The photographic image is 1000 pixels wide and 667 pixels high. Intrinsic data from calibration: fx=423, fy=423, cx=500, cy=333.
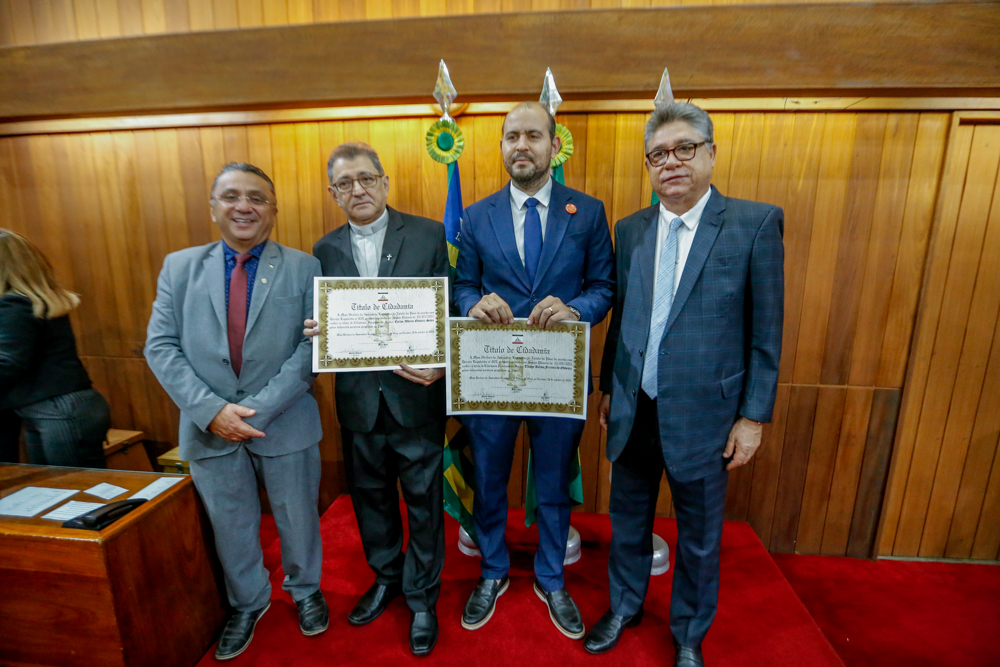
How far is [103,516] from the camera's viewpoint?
1318 mm

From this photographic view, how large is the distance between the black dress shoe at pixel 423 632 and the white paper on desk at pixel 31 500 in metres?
1.31

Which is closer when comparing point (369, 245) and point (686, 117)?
point (686, 117)

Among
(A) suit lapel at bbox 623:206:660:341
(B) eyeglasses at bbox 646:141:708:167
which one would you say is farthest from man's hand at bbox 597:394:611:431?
(B) eyeglasses at bbox 646:141:708:167

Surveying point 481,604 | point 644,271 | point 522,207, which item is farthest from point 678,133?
point 481,604

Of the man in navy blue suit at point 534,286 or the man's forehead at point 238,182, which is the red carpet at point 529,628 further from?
the man's forehead at point 238,182

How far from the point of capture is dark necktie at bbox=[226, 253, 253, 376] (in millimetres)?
1456

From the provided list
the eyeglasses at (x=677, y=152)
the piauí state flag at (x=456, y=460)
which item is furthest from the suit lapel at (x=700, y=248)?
the piauí state flag at (x=456, y=460)

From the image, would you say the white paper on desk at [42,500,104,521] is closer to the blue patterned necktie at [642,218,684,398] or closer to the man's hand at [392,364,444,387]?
the man's hand at [392,364,444,387]

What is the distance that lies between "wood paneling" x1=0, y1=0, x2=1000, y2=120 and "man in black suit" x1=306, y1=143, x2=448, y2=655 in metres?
0.74

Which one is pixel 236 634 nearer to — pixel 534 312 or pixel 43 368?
pixel 43 368

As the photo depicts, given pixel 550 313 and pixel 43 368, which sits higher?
pixel 550 313

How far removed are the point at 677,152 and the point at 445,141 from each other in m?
0.94

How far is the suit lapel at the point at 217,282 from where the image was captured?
1.43m

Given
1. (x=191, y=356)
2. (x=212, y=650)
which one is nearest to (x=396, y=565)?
(x=212, y=650)
